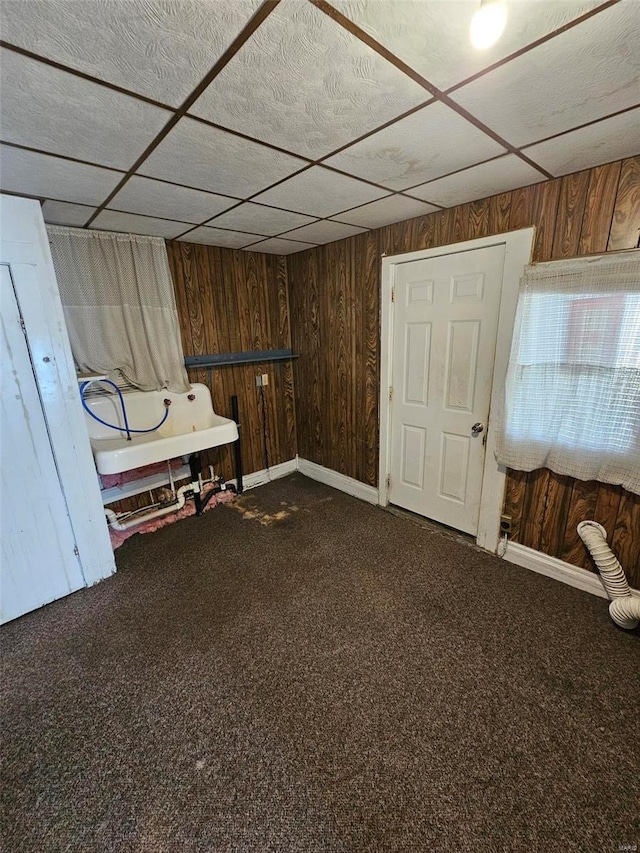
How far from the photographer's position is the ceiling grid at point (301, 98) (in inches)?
33.4

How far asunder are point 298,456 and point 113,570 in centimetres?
212

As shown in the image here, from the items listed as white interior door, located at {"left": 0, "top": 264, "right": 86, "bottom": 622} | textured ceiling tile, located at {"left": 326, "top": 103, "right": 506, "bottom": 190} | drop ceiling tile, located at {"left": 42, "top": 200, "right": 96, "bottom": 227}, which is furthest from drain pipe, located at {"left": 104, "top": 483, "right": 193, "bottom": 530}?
textured ceiling tile, located at {"left": 326, "top": 103, "right": 506, "bottom": 190}

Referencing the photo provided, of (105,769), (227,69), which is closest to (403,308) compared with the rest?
(227,69)

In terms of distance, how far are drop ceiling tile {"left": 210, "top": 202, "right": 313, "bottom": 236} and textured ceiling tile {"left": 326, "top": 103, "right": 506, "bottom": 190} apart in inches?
26.8

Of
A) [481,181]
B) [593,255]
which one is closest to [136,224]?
[481,181]

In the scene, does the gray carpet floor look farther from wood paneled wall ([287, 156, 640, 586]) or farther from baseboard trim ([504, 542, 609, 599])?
wood paneled wall ([287, 156, 640, 586])

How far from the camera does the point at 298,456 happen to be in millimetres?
4055

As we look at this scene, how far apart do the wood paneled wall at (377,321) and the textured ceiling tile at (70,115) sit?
1.82 m

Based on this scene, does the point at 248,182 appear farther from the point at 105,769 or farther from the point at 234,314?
the point at 105,769

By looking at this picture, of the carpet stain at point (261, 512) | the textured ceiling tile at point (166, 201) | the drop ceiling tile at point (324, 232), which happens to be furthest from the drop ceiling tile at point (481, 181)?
the carpet stain at point (261, 512)

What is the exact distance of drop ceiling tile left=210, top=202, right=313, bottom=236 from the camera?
2.15 m

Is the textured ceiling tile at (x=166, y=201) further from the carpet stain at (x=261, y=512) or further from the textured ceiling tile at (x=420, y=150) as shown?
the carpet stain at (x=261, y=512)

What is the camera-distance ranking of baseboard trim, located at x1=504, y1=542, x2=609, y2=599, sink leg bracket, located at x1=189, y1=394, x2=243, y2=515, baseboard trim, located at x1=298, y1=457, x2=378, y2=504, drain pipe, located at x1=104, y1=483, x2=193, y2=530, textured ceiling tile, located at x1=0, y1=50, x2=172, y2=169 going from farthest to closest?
baseboard trim, located at x1=298, y1=457, x2=378, y2=504
sink leg bracket, located at x1=189, y1=394, x2=243, y2=515
drain pipe, located at x1=104, y1=483, x2=193, y2=530
baseboard trim, located at x1=504, y1=542, x2=609, y2=599
textured ceiling tile, located at x1=0, y1=50, x2=172, y2=169

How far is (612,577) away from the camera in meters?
1.90
